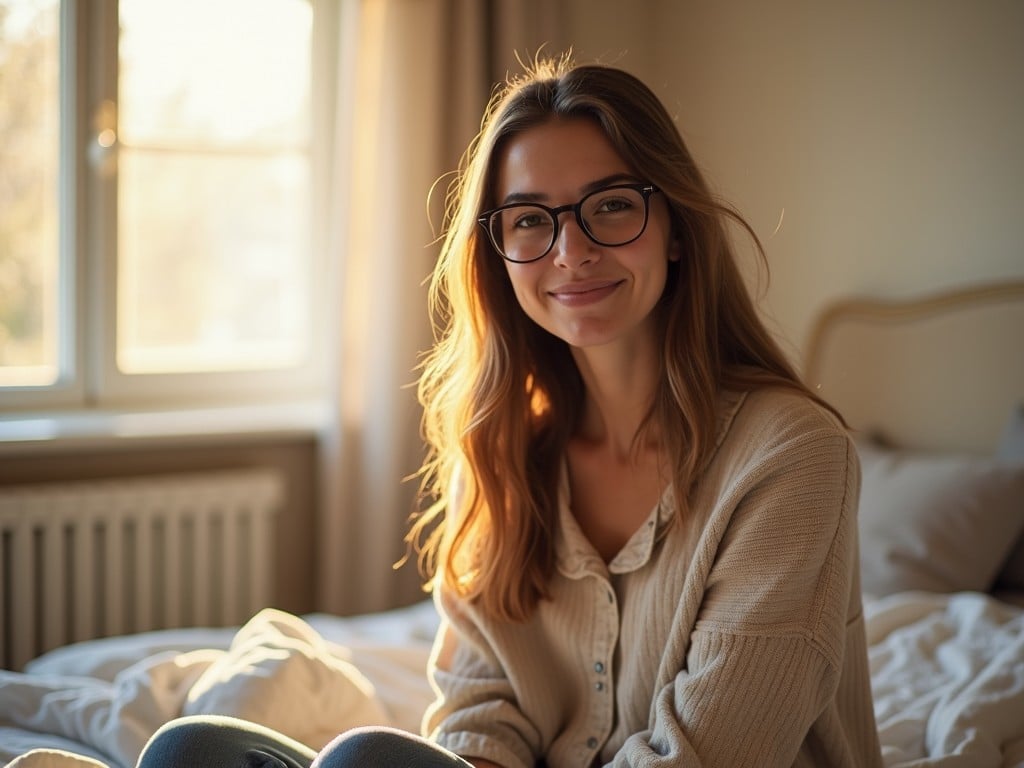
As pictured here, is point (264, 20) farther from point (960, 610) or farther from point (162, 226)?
point (960, 610)

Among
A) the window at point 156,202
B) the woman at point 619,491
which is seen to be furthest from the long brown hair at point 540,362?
the window at point 156,202

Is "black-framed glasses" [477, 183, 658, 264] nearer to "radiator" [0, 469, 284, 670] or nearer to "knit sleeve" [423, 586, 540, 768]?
"knit sleeve" [423, 586, 540, 768]

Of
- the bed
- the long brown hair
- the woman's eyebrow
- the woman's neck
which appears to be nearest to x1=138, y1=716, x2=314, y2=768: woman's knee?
the bed

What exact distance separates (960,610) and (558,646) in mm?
905

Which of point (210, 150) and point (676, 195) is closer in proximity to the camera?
point (676, 195)

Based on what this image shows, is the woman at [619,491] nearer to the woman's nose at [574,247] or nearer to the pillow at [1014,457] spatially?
the woman's nose at [574,247]

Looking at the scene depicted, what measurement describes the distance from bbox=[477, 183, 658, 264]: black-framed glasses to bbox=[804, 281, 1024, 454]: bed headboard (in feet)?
4.40

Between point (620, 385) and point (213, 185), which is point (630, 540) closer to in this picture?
point (620, 385)

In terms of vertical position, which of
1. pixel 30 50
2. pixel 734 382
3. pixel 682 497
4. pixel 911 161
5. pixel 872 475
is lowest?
pixel 872 475

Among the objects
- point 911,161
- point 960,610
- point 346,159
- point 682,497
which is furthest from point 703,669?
point 346,159

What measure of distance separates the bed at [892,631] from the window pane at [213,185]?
42.8 inches

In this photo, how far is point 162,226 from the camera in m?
2.96

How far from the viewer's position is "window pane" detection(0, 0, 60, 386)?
2727mm

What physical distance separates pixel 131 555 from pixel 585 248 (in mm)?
1884
